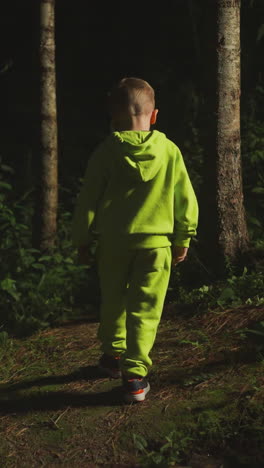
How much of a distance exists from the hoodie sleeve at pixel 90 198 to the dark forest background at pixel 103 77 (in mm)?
2679

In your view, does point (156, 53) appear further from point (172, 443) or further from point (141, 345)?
point (172, 443)

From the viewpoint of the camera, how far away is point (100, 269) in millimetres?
3783

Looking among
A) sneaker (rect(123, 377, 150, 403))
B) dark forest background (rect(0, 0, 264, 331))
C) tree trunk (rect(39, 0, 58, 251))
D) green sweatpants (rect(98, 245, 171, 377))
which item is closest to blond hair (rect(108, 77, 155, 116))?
green sweatpants (rect(98, 245, 171, 377))

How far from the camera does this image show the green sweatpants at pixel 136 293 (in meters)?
3.57

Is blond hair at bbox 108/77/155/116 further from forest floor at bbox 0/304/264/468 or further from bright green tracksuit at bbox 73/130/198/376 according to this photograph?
forest floor at bbox 0/304/264/468

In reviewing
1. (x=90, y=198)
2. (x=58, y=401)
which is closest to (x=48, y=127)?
(x=90, y=198)

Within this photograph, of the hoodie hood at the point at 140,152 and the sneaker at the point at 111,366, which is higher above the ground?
the hoodie hood at the point at 140,152

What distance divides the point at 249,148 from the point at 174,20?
7.22ft

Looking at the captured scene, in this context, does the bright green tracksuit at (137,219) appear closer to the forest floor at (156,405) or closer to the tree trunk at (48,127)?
the forest floor at (156,405)

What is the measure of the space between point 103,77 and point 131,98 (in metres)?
5.24

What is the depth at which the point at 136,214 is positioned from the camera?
11.7 ft

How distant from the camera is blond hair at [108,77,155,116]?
351cm

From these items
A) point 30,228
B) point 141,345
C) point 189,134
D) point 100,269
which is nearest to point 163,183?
point 100,269

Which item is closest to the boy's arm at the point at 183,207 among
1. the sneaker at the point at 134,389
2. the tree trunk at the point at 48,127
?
the sneaker at the point at 134,389
